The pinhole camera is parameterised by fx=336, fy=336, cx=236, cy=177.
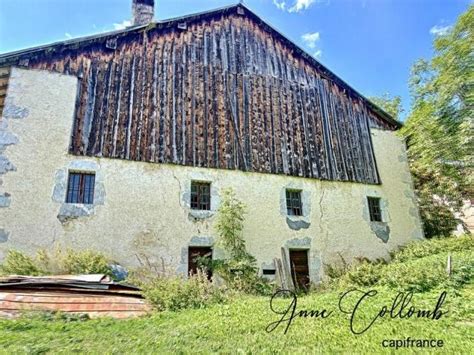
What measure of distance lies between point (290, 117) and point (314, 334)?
30.8 feet

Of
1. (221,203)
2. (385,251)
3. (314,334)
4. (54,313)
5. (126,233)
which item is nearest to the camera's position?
(314,334)

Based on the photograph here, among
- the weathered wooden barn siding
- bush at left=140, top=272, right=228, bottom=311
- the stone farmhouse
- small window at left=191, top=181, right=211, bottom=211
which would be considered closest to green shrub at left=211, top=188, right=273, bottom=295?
the stone farmhouse

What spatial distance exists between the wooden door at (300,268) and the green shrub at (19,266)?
7.13 meters

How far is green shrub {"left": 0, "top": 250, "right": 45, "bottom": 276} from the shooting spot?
24.6 ft

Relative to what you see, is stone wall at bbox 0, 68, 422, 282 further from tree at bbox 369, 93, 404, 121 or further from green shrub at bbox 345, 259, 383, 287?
tree at bbox 369, 93, 404, 121

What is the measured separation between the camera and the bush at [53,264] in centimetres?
755

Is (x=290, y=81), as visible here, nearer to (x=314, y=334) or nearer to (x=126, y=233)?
(x=126, y=233)

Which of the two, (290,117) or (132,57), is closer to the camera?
(132,57)

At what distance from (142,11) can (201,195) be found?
7.98m

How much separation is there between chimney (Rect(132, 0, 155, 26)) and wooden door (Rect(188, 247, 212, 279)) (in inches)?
355

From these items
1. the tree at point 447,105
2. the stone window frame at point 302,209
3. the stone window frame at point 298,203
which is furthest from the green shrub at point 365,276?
the tree at point 447,105

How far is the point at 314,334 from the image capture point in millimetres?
4578

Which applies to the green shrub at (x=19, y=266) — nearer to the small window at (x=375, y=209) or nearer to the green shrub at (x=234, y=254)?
the green shrub at (x=234, y=254)

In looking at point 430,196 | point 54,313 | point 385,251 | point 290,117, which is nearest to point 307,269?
point 385,251
